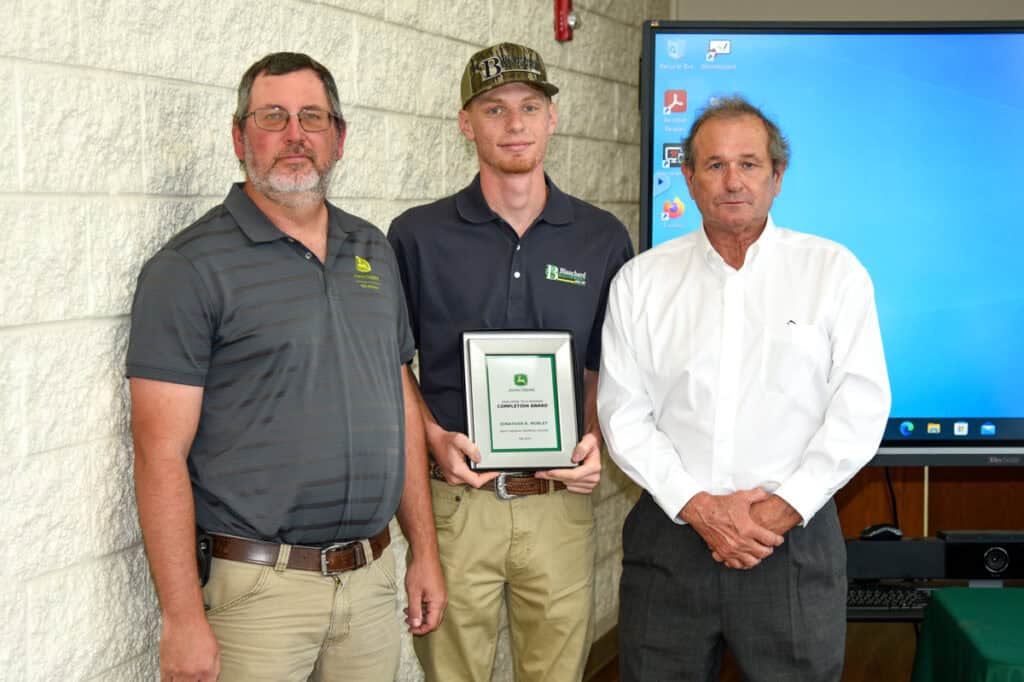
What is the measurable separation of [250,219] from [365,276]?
9.2 inches

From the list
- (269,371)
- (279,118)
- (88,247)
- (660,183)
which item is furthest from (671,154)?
(88,247)

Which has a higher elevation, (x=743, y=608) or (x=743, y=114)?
(x=743, y=114)

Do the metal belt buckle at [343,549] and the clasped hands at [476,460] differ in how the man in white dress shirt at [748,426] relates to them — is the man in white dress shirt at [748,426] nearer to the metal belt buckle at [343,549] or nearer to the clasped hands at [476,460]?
the clasped hands at [476,460]

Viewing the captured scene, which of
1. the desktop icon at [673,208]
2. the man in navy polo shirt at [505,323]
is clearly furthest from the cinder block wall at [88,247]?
the desktop icon at [673,208]

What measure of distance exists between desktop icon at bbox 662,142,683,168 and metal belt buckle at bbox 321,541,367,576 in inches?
56.5

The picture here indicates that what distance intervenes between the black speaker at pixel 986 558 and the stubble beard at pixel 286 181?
1984 millimetres

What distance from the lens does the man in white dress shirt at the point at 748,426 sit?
2.05 metres

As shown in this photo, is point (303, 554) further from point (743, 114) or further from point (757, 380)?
point (743, 114)

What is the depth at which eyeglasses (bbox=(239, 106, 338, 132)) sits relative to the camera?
1.81 metres

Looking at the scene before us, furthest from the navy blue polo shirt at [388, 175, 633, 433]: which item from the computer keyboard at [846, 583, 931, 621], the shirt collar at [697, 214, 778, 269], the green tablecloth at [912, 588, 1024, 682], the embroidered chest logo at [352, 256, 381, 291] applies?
the computer keyboard at [846, 583, 931, 621]

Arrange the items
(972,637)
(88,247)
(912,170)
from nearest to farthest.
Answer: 1. (88,247)
2. (972,637)
3. (912,170)

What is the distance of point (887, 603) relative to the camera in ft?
9.36

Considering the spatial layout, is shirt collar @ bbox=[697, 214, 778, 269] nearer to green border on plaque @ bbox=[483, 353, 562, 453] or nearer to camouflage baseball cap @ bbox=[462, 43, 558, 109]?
green border on plaque @ bbox=[483, 353, 562, 453]

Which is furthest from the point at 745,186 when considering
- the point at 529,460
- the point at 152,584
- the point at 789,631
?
the point at 152,584
